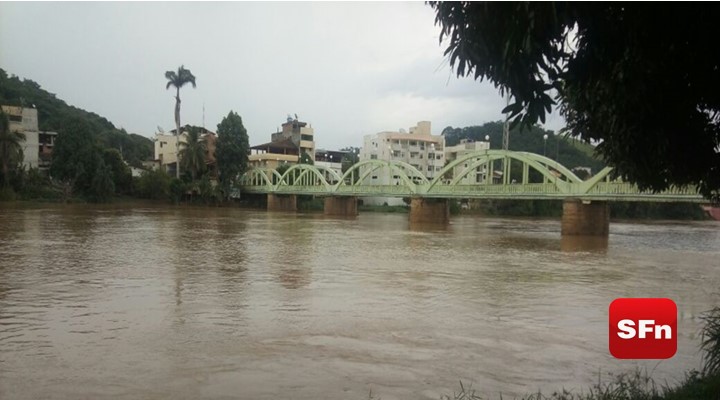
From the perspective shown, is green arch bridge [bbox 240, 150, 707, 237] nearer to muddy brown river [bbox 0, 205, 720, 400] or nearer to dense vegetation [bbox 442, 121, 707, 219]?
dense vegetation [bbox 442, 121, 707, 219]

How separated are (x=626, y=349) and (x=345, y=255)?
536 inches

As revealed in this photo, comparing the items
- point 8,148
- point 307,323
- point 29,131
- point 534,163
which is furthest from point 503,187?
point 29,131

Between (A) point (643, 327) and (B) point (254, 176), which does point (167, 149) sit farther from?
(A) point (643, 327)

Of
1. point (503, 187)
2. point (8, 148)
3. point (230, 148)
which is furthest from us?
point (230, 148)

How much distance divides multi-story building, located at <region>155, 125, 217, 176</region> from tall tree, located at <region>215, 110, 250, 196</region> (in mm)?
2294

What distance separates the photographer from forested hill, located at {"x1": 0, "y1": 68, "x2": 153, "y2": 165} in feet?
175

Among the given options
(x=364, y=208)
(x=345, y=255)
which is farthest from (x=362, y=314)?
(x=364, y=208)

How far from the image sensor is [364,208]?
66.8m

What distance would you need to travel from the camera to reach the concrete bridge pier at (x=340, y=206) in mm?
55344

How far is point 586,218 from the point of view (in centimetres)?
3119

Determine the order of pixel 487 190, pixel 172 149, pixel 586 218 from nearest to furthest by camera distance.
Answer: pixel 586 218, pixel 487 190, pixel 172 149

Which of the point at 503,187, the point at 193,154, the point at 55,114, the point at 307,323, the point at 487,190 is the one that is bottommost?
the point at 307,323

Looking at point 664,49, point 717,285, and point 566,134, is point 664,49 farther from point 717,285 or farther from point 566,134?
point 717,285

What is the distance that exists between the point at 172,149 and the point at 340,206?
82.4 feet
